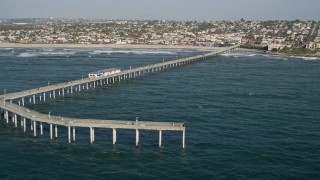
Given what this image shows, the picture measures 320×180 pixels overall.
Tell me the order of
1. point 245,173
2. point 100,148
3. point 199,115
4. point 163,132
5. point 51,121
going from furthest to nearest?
point 199,115 → point 163,132 → point 51,121 → point 100,148 → point 245,173

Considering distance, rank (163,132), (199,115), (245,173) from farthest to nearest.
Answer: (199,115)
(163,132)
(245,173)

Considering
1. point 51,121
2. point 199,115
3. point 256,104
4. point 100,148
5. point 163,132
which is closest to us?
point 100,148

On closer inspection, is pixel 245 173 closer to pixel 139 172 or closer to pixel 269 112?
pixel 139 172

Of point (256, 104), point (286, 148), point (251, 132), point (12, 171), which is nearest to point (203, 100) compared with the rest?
point (256, 104)

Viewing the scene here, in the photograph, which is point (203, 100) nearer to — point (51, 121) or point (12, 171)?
point (51, 121)

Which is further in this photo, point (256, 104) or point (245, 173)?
point (256, 104)

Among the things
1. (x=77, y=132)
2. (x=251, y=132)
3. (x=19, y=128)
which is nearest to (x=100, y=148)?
(x=77, y=132)
